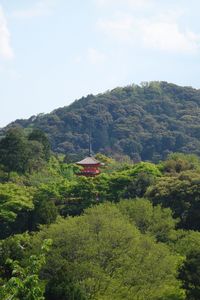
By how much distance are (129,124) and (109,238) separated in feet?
269

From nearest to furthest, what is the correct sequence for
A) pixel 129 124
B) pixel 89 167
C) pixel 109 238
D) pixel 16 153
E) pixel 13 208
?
pixel 109 238 → pixel 13 208 → pixel 16 153 → pixel 89 167 → pixel 129 124

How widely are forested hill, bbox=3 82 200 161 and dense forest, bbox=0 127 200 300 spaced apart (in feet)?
181

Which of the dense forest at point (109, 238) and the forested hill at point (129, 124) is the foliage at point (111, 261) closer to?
the dense forest at point (109, 238)

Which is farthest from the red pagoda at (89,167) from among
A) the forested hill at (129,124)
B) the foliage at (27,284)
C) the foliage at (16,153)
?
the forested hill at (129,124)

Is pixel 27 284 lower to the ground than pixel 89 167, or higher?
higher

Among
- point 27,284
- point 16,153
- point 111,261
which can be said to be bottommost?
point 111,261

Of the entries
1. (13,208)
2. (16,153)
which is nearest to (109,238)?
(13,208)

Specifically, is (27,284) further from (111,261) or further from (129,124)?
(129,124)

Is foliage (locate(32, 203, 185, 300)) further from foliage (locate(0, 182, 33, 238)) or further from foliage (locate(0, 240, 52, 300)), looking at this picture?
foliage (locate(0, 240, 52, 300))

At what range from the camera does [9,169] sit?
4556cm

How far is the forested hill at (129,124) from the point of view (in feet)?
322

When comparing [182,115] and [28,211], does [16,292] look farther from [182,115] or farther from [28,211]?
[182,115]

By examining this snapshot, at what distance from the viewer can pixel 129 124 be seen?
103500 millimetres

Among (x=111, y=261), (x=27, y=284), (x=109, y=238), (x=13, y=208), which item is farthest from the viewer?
(x=13, y=208)
